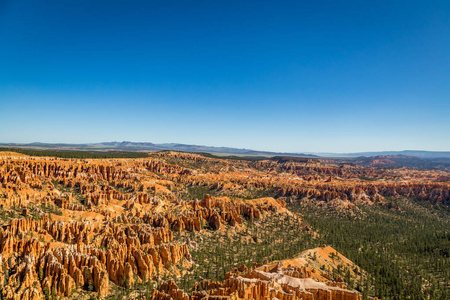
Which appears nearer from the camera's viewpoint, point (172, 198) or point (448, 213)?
point (172, 198)

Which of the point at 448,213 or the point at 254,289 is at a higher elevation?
the point at 254,289

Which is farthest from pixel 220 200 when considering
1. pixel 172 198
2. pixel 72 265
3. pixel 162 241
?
pixel 72 265

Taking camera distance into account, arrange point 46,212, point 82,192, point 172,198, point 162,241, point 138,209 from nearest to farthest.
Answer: point 162,241 < point 46,212 < point 138,209 < point 82,192 < point 172,198

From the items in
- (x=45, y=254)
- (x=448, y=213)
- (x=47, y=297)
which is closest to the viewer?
(x=47, y=297)

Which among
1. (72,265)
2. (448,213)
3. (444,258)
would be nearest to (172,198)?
(72,265)

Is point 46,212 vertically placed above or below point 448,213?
above

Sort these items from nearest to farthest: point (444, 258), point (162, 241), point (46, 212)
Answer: point (162, 241) < point (46, 212) < point (444, 258)

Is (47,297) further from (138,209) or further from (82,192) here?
(82,192)

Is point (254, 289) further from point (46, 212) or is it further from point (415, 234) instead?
point (415, 234)

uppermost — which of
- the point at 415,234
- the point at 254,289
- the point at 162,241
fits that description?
the point at 254,289
